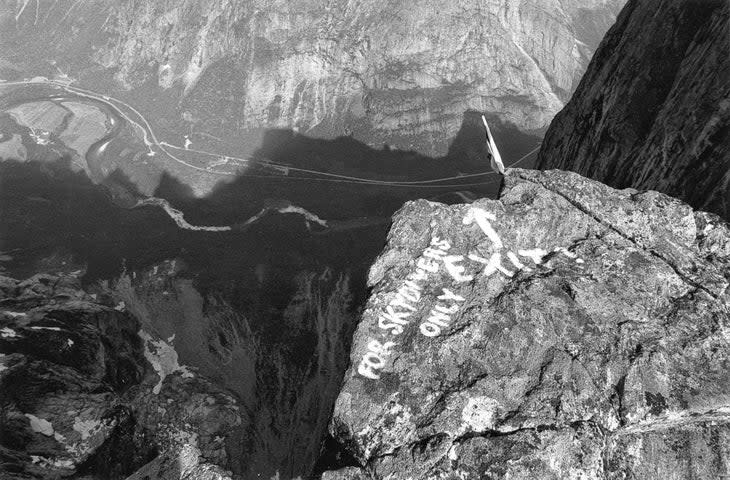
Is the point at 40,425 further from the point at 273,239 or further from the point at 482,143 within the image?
the point at 482,143

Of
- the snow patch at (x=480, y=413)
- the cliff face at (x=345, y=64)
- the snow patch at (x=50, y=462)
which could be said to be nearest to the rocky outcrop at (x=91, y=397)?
the snow patch at (x=50, y=462)

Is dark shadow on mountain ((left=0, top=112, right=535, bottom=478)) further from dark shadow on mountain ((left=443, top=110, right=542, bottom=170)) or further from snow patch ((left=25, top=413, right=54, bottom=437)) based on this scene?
snow patch ((left=25, top=413, right=54, bottom=437))

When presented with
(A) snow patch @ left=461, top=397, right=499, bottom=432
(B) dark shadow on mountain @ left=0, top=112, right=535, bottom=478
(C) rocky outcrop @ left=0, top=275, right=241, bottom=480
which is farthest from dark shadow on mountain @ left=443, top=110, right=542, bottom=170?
(A) snow patch @ left=461, top=397, right=499, bottom=432

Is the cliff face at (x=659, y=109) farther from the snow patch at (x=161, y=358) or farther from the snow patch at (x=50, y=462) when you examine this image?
the snow patch at (x=50, y=462)

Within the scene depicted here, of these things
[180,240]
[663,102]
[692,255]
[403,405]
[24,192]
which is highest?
[663,102]

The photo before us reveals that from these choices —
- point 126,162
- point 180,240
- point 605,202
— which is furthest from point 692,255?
point 126,162

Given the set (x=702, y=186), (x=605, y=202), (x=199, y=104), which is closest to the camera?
(x=605, y=202)

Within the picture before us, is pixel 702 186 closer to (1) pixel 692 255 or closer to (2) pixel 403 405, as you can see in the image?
(1) pixel 692 255
